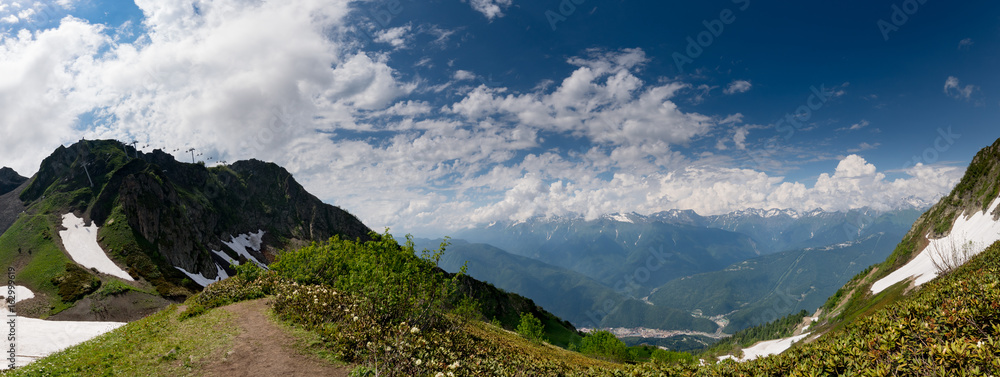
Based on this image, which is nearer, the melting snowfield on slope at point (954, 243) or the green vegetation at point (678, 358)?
the green vegetation at point (678, 358)

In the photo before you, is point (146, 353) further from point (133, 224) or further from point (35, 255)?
point (133, 224)

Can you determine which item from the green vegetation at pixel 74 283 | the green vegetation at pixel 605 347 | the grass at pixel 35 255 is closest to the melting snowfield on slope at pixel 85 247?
the grass at pixel 35 255

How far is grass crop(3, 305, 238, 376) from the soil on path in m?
0.62

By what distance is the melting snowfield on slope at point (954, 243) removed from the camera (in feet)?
234

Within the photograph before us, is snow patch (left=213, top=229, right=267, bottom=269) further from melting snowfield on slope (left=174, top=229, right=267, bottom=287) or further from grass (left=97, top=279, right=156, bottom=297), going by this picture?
grass (left=97, top=279, right=156, bottom=297)

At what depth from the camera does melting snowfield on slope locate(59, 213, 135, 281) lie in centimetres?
7581

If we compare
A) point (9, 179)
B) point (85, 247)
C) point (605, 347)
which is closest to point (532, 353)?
point (605, 347)

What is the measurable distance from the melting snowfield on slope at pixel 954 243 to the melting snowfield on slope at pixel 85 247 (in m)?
164

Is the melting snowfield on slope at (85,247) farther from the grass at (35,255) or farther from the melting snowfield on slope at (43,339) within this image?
the melting snowfield on slope at (43,339)

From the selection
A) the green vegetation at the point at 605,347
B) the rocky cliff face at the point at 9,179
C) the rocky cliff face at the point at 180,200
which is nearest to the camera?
the green vegetation at the point at 605,347

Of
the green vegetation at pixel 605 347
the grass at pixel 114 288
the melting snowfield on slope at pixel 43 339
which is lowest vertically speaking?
the green vegetation at pixel 605 347

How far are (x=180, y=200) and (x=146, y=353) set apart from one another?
441 feet

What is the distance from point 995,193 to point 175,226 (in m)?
203

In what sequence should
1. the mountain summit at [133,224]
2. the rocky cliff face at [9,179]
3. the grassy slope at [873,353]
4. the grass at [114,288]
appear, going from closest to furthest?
1. the grassy slope at [873,353]
2. the grass at [114,288]
3. the mountain summit at [133,224]
4. the rocky cliff face at [9,179]
